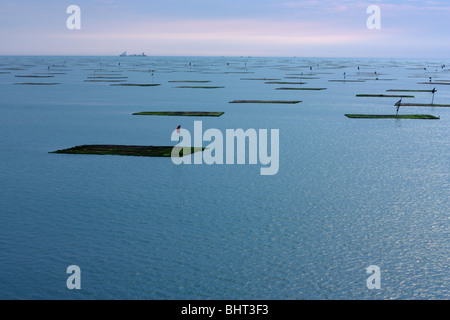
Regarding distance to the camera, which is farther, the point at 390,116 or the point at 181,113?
the point at 181,113

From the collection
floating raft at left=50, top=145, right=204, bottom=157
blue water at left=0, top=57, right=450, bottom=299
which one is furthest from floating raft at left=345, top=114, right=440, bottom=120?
floating raft at left=50, top=145, right=204, bottom=157

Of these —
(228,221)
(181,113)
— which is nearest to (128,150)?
(228,221)

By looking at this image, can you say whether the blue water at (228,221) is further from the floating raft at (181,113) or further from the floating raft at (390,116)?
the floating raft at (181,113)

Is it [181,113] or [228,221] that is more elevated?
[181,113]

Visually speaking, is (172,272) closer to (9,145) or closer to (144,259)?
(144,259)

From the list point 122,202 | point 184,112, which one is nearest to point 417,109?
point 184,112

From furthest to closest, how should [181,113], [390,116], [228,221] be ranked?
1. [181,113]
2. [390,116]
3. [228,221]

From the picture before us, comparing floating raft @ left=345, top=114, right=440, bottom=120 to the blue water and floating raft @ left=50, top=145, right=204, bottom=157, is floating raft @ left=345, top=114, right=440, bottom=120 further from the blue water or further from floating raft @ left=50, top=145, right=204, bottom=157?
floating raft @ left=50, top=145, right=204, bottom=157

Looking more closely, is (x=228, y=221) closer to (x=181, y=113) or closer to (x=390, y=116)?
(x=181, y=113)
